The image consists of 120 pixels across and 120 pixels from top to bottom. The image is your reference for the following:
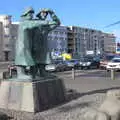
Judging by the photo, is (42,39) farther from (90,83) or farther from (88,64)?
(88,64)

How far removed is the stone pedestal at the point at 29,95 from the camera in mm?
11805

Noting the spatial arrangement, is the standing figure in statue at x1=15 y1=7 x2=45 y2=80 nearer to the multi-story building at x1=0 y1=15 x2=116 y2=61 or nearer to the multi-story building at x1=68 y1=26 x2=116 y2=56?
the multi-story building at x1=0 y1=15 x2=116 y2=61

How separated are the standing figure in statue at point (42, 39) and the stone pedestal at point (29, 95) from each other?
1.92ft

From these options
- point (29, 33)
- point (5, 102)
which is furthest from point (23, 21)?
point (5, 102)

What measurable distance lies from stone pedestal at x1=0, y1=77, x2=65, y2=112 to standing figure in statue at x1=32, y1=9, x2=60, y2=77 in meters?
0.59

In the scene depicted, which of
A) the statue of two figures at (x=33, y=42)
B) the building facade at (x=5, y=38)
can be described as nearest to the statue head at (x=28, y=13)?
the statue of two figures at (x=33, y=42)

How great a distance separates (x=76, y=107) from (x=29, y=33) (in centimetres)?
258

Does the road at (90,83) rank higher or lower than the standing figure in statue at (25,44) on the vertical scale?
lower

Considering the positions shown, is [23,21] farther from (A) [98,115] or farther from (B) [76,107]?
(A) [98,115]

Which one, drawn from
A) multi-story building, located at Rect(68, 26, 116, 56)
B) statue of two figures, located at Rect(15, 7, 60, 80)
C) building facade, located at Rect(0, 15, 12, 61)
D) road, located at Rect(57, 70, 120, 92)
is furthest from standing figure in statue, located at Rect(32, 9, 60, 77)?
multi-story building, located at Rect(68, 26, 116, 56)

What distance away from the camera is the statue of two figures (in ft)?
39.2

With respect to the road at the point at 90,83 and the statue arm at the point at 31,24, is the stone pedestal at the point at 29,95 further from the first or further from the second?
the road at the point at 90,83

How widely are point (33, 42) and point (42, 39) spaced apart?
0.38m

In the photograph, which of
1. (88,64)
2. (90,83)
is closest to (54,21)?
(90,83)
